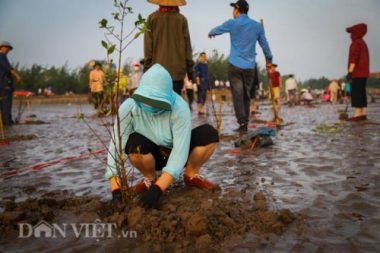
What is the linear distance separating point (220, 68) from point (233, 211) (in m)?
36.1

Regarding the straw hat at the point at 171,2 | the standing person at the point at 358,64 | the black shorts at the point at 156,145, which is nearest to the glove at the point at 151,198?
the black shorts at the point at 156,145

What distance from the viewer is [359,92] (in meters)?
7.21

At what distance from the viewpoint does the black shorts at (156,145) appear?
261cm

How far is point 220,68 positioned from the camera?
37594mm

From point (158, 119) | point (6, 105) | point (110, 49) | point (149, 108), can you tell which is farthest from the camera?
point (6, 105)

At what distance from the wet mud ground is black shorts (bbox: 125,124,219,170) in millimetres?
246

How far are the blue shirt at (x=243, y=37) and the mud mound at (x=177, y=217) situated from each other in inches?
149

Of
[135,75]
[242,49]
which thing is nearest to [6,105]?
[135,75]

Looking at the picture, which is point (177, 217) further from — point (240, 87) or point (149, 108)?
point (240, 87)

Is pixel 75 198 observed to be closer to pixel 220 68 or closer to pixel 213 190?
pixel 213 190

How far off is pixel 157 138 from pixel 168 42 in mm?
2324

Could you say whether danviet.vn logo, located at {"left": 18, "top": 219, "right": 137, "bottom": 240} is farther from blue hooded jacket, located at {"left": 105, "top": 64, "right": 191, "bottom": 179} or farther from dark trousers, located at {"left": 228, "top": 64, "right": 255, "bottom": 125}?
dark trousers, located at {"left": 228, "top": 64, "right": 255, "bottom": 125}

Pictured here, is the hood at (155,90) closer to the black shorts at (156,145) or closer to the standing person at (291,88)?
the black shorts at (156,145)

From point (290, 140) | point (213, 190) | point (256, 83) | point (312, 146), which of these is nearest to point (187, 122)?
point (213, 190)
